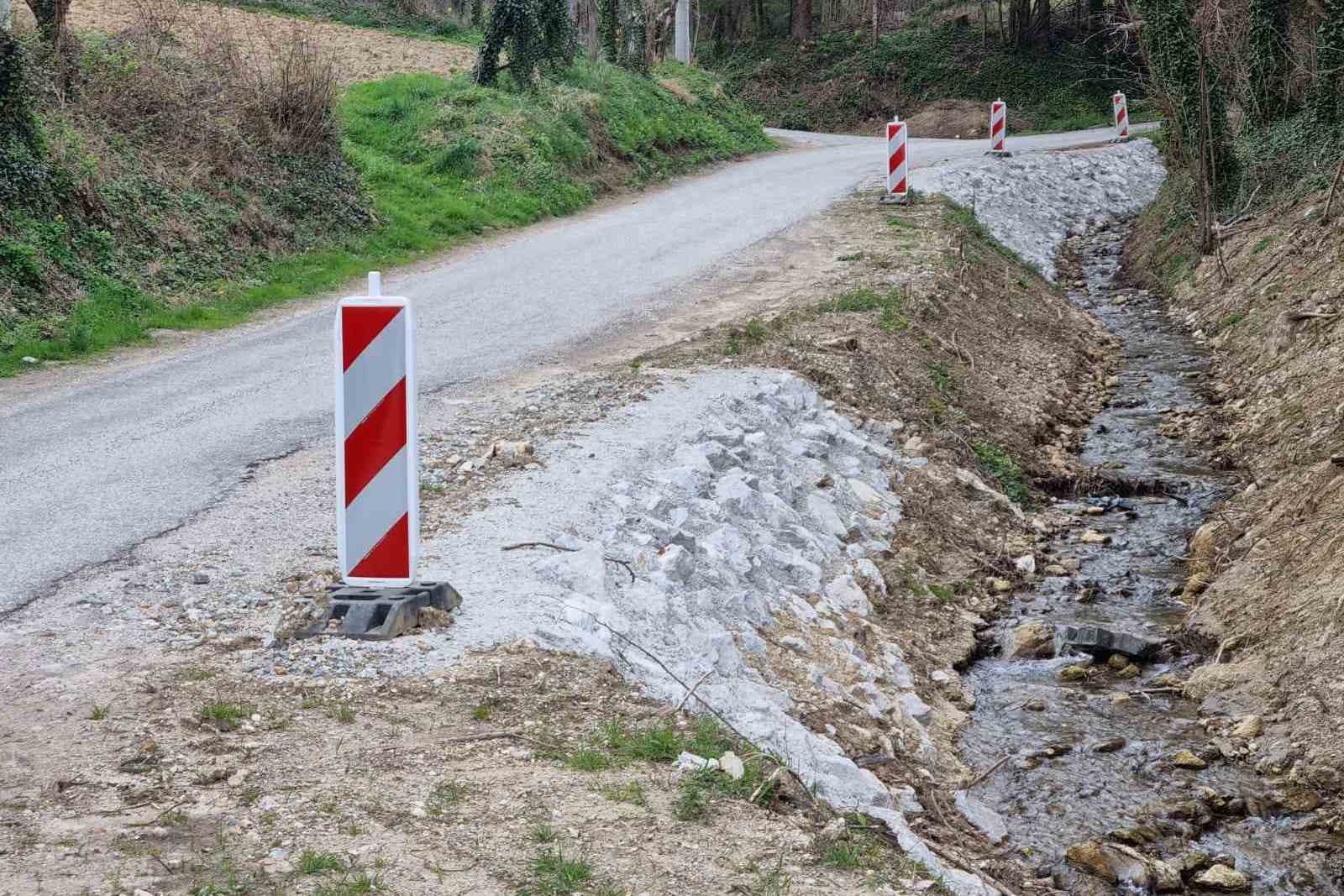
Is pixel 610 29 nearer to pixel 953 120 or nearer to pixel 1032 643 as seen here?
pixel 953 120

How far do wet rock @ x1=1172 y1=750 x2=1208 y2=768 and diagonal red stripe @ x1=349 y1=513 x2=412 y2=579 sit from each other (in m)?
3.95

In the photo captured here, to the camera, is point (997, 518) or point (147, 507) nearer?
point (147, 507)

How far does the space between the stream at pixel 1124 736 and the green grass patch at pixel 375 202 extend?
827 cm

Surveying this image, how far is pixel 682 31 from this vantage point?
36.6 m

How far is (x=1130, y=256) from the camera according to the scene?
2030 centimetres

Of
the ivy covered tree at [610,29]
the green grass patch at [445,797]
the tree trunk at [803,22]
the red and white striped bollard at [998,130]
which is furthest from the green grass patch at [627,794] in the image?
the tree trunk at [803,22]

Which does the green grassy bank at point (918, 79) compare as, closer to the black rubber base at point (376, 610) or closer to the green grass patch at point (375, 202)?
the green grass patch at point (375, 202)

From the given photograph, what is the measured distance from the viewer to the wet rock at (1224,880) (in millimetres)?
5254

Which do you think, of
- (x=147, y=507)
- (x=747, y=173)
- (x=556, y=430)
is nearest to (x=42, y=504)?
(x=147, y=507)

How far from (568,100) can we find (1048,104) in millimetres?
20804

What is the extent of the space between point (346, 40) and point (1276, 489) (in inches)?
1006

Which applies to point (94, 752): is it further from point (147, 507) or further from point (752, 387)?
point (752, 387)

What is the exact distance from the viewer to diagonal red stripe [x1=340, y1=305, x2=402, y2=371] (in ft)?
16.5

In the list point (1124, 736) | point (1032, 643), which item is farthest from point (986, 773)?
point (1032, 643)
